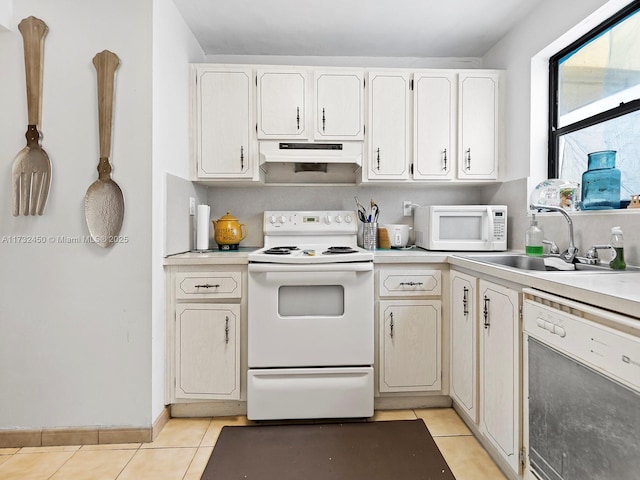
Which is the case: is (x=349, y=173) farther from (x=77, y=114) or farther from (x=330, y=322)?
(x=77, y=114)

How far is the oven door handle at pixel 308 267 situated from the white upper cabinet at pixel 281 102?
0.94 m

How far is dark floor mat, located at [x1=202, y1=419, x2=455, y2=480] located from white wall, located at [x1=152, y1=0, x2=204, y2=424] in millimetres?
514

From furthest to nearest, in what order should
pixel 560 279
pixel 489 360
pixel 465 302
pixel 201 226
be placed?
pixel 201 226 → pixel 465 302 → pixel 489 360 → pixel 560 279

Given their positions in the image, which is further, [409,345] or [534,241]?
[409,345]

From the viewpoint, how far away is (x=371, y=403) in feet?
6.89

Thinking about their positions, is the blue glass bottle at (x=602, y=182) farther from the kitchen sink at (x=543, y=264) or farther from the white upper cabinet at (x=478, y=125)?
the white upper cabinet at (x=478, y=125)

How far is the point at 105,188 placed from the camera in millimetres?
1890

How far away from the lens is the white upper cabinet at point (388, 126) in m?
2.52

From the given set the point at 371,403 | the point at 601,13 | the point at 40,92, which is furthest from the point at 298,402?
the point at 601,13

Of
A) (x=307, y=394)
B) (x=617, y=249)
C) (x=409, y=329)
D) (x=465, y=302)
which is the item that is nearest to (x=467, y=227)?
(x=465, y=302)

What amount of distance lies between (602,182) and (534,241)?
0.46 metres

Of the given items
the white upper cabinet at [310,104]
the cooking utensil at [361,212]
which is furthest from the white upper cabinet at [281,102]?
the cooking utensil at [361,212]

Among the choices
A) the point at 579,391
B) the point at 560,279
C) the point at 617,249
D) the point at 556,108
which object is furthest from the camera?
the point at 556,108

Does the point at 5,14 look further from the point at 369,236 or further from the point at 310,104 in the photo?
the point at 369,236
